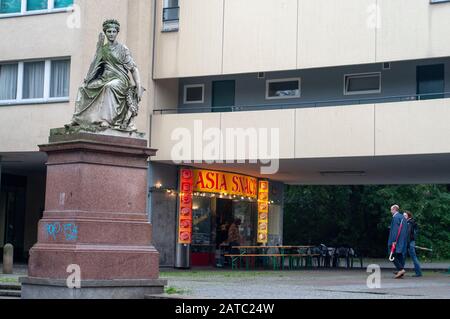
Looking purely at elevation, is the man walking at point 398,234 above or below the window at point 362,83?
below

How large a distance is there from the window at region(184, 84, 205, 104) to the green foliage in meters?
22.0

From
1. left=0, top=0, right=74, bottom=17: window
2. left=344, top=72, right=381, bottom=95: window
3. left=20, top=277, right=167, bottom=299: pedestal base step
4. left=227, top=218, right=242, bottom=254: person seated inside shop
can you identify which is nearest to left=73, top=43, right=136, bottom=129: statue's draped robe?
left=20, top=277, right=167, bottom=299: pedestal base step

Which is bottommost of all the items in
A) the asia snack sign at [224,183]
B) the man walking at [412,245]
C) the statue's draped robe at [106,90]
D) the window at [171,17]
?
the man walking at [412,245]

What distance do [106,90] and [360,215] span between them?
42.5 metres

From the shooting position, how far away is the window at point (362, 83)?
29906 millimetres

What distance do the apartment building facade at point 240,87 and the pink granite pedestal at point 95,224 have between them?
1367cm

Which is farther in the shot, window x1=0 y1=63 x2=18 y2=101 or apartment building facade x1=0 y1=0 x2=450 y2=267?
window x1=0 y1=63 x2=18 y2=101

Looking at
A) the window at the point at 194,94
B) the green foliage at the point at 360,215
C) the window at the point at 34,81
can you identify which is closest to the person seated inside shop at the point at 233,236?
the window at the point at 194,94

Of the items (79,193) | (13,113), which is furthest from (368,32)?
(79,193)

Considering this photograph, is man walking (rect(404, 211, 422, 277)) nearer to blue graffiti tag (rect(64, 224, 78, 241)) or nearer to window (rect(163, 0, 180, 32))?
window (rect(163, 0, 180, 32))

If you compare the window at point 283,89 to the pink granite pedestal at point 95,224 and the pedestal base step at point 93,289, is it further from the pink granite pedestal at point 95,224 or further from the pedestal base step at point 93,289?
the pedestal base step at point 93,289

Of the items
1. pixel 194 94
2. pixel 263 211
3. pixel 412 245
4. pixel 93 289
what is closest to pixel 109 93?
pixel 93 289

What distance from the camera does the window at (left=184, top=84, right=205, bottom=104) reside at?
32969 millimetres
